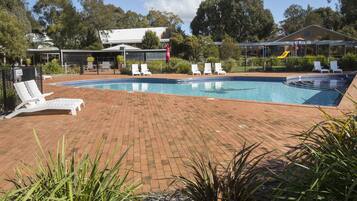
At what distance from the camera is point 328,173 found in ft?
7.33

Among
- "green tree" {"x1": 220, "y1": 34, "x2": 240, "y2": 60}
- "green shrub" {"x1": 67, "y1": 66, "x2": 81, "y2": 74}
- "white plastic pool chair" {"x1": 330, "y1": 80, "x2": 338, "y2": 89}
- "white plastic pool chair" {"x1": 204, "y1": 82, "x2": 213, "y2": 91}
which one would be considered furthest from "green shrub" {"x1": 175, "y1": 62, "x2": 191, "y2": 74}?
"white plastic pool chair" {"x1": 330, "y1": 80, "x2": 338, "y2": 89}

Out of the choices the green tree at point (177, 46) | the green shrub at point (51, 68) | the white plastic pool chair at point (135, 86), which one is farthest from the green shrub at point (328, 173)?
the green tree at point (177, 46)

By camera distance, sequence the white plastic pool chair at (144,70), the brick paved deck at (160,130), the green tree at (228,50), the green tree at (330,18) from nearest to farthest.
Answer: the brick paved deck at (160,130), the white plastic pool chair at (144,70), the green tree at (228,50), the green tree at (330,18)

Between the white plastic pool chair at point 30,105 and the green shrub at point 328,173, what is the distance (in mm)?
6407

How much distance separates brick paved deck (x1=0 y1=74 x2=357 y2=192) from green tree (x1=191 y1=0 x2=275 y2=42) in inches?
1950

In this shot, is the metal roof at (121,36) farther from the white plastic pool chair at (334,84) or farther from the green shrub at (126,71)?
the white plastic pool chair at (334,84)

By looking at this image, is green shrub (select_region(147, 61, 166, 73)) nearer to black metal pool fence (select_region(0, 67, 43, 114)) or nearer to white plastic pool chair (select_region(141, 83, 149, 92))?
white plastic pool chair (select_region(141, 83, 149, 92))

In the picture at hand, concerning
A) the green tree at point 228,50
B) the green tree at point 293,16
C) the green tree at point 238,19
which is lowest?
the green tree at point 228,50

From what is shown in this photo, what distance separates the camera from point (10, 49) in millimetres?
17344

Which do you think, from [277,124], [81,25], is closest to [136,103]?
[277,124]

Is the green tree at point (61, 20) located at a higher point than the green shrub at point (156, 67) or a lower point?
higher

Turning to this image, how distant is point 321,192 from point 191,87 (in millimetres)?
16423

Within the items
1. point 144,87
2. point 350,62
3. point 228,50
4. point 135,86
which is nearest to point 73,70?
point 135,86

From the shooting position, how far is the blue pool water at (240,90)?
14.1 metres
